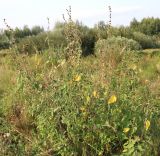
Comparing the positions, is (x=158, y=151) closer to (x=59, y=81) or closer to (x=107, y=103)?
(x=107, y=103)

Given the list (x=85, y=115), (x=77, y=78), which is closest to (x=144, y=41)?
(x=77, y=78)

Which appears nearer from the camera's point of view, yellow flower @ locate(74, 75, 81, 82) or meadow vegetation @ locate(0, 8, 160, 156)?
meadow vegetation @ locate(0, 8, 160, 156)

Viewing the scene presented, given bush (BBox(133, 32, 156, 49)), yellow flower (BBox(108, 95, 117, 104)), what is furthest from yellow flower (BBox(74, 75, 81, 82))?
bush (BBox(133, 32, 156, 49))

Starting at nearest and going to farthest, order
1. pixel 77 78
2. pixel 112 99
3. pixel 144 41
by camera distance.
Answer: pixel 112 99 → pixel 77 78 → pixel 144 41

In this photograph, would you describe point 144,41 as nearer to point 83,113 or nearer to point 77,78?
point 77,78

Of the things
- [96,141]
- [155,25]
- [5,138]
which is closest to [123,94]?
[96,141]

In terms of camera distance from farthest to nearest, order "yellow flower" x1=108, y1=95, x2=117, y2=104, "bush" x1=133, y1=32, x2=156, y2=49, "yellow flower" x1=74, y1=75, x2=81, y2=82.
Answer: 1. "bush" x1=133, y1=32, x2=156, y2=49
2. "yellow flower" x1=74, y1=75, x2=81, y2=82
3. "yellow flower" x1=108, y1=95, x2=117, y2=104

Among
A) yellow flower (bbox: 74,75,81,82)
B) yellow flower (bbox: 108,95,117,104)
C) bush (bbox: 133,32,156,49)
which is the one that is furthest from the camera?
bush (bbox: 133,32,156,49)

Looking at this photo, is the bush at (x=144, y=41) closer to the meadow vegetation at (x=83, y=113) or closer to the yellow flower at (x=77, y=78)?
the meadow vegetation at (x=83, y=113)

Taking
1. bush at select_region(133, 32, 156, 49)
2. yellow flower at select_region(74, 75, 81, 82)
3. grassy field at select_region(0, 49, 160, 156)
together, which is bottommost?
grassy field at select_region(0, 49, 160, 156)

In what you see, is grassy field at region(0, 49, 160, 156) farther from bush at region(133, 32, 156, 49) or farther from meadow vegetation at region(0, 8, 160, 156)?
bush at region(133, 32, 156, 49)

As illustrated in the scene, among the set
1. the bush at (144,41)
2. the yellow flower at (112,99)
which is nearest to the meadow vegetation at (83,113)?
the yellow flower at (112,99)

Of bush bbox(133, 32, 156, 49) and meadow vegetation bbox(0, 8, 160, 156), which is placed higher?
bush bbox(133, 32, 156, 49)

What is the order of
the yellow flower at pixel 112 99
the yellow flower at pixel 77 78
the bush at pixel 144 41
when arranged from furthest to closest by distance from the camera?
the bush at pixel 144 41 → the yellow flower at pixel 77 78 → the yellow flower at pixel 112 99
